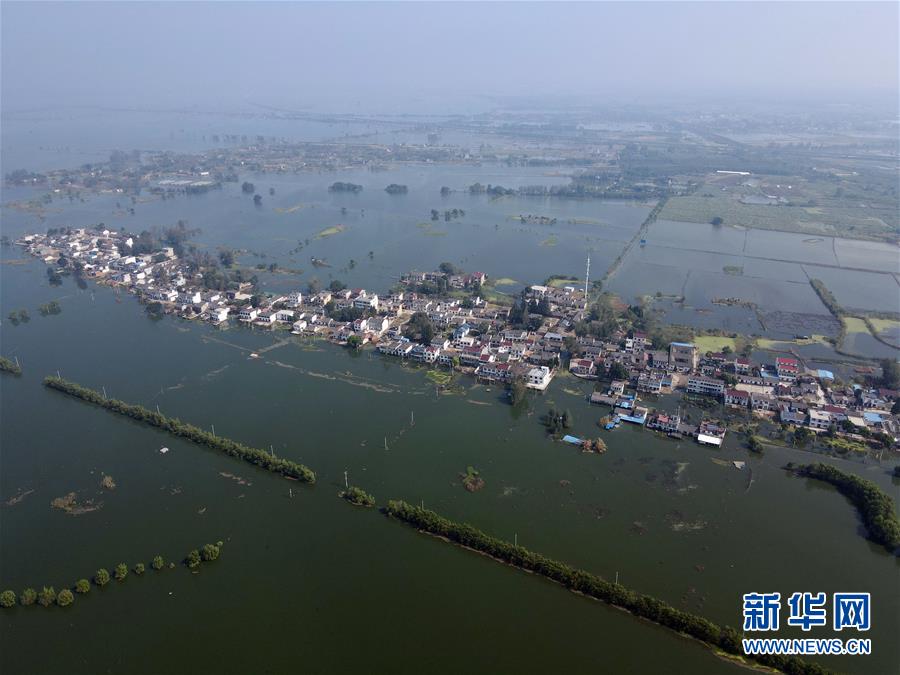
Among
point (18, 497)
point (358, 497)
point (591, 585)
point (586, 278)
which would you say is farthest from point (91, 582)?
point (586, 278)

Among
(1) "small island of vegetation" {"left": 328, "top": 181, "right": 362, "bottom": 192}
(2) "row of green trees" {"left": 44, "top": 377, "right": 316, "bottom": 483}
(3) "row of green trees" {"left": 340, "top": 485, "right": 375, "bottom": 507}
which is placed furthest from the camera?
→ (1) "small island of vegetation" {"left": 328, "top": 181, "right": 362, "bottom": 192}

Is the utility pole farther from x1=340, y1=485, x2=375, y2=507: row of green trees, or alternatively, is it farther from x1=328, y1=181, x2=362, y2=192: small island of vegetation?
x1=328, y1=181, x2=362, y2=192: small island of vegetation

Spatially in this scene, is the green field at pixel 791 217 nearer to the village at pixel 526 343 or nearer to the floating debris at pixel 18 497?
the village at pixel 526 343

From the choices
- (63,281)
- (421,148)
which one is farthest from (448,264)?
(421,148)

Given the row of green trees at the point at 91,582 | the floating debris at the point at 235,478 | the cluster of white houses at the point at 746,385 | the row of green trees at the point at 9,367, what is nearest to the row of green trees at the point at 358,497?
the floating debris at the point at 235,478

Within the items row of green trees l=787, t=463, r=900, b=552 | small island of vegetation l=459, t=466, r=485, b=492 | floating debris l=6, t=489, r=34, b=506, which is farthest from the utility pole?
floating debris l=6, t=489, r=34, b=506

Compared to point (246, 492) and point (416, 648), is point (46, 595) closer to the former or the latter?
point (246, 492)

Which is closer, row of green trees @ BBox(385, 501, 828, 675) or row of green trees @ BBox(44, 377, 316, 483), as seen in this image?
row of green trees @ BBox(385, 501, 828, 675)
